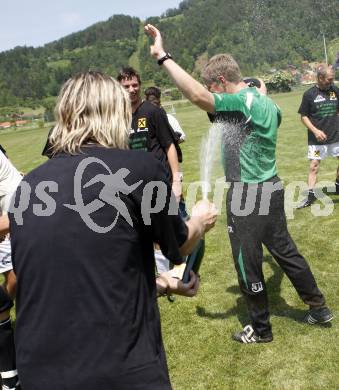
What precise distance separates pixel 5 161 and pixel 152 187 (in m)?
3.28

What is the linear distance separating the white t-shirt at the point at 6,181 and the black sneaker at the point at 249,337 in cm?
264

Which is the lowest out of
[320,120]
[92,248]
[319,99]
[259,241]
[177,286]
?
[259,241]

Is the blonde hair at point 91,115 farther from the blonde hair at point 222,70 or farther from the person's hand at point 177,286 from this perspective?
the blonde hair at point 222,70

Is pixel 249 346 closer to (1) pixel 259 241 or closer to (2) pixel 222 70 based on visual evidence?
(1) pixel 259 241

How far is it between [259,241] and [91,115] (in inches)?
110

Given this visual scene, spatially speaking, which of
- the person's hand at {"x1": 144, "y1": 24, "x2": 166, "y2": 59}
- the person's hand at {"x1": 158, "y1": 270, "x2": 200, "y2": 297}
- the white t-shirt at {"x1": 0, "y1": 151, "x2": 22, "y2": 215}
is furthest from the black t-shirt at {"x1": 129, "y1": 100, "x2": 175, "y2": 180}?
the person's hand at {"x1": 158, "y1": 270, "x2": 200, "y2": 297}

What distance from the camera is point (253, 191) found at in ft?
A: 14.2

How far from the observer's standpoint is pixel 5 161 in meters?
4.84

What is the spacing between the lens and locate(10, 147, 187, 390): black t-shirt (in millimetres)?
1903

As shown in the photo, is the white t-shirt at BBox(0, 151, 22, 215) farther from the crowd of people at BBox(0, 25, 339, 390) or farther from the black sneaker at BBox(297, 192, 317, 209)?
the black sneaker at BBox(297, 192, 317, 209)

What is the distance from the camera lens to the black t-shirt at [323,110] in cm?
926

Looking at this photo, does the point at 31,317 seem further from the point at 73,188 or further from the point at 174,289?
the point at 174,289

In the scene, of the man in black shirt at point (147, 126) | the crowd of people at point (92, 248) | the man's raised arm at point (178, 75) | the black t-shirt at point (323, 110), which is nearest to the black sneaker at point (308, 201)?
the black t-shirt at point (323, 110)

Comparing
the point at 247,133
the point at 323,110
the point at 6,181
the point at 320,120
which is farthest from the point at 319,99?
the point at 6,181
